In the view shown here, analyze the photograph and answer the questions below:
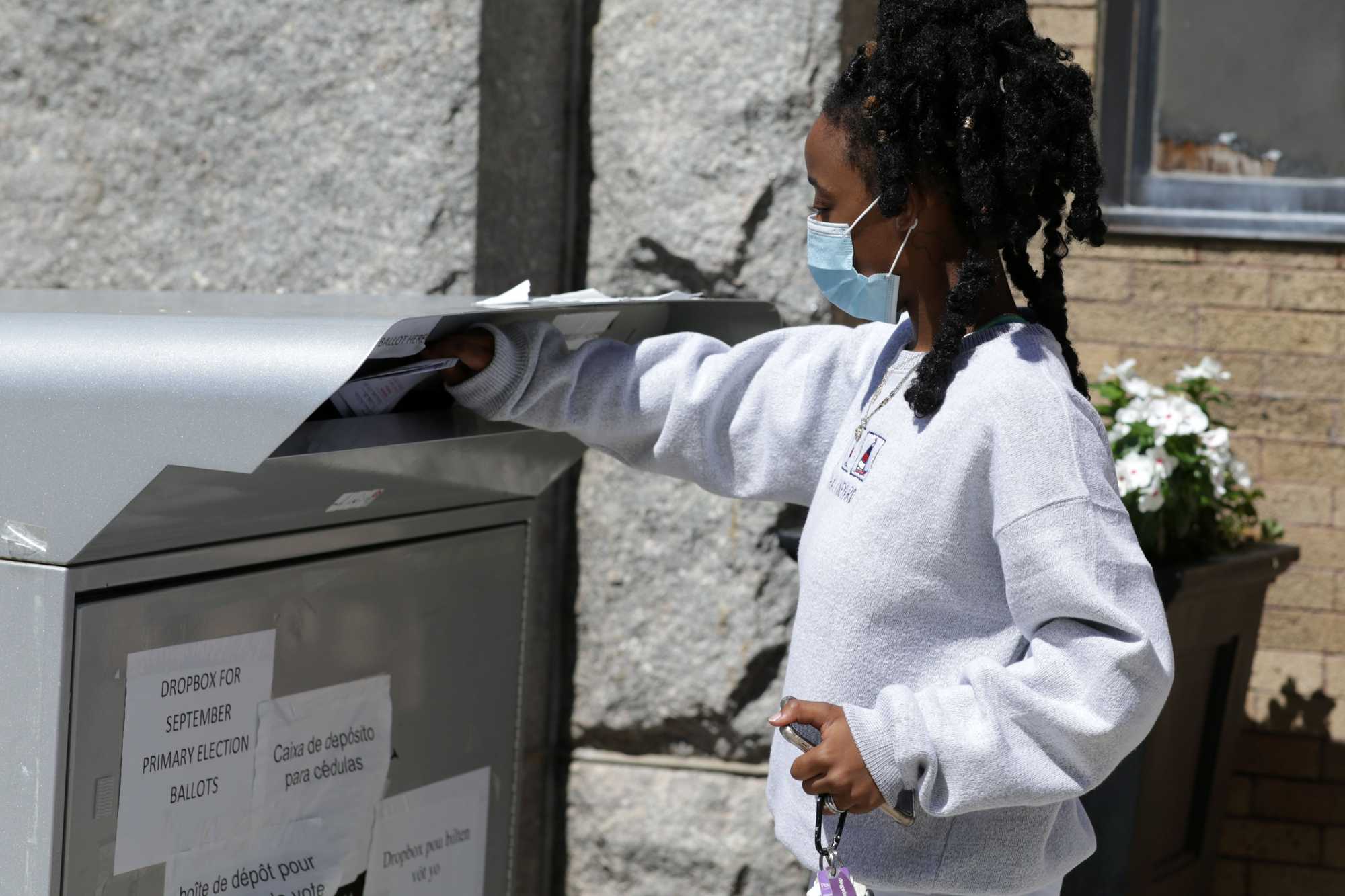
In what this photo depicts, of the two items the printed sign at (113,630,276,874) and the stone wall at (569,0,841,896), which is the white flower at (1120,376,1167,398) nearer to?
the stone wall at (569,0,841,896)

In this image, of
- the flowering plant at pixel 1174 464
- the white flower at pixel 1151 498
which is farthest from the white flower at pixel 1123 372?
the white flower at pixel 1151 498

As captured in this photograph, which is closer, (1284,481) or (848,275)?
(848,275)

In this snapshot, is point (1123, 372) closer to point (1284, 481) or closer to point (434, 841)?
point (1284, 481)

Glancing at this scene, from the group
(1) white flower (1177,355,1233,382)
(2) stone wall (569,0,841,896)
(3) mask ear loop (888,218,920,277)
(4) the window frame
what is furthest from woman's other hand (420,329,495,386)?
(4) the window frame

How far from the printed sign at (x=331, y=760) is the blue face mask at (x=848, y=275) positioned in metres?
0.74

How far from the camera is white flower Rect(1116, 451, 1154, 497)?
8.98ft

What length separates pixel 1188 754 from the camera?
9.89ft

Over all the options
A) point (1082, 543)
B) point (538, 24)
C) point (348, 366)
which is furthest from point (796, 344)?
point (538, 24)

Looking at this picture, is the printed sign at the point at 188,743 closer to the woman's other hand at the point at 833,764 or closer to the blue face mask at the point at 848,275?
the woman's other hand at the point at 833,764

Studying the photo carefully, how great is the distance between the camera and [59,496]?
1.36 metres

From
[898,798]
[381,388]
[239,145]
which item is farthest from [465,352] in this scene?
[239,145]

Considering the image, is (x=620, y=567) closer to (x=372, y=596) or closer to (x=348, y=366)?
(x=372, y=596)

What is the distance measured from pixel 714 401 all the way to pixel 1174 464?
1397 mm

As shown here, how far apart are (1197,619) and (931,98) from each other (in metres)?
1.69
